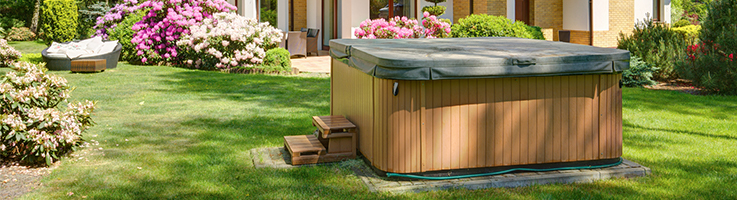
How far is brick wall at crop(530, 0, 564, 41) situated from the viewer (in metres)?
23.7

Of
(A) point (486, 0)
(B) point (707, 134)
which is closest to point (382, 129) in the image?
(B) point (707, 134)

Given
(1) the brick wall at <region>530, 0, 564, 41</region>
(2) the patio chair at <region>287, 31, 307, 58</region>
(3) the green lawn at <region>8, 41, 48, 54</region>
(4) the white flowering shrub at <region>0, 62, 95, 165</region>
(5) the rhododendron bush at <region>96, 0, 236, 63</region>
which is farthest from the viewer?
(1) the brick wall at <region>530, 0, 564, 41</region>

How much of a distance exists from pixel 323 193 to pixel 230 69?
9910 millimetres

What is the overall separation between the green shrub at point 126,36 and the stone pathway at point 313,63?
3944 millimetres

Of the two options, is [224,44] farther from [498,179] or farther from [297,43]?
[498,179]

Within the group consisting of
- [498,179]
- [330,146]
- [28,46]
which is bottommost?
[498,179]

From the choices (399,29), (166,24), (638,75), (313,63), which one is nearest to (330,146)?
(638,75)

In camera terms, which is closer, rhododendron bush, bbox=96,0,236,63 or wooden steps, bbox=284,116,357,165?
wooden steps, bbox=284,116,357,165

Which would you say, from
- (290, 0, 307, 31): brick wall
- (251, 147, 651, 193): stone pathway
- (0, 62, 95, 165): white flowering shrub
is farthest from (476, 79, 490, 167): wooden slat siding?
(290, 0, 307, 31): brick wall

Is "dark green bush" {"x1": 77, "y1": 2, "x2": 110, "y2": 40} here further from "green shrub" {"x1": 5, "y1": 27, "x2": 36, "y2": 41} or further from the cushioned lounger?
the cushioned lounger

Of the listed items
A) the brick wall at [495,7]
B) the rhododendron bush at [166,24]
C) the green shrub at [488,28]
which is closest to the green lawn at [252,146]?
the green shrub at [488,28]

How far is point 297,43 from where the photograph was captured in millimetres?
17953

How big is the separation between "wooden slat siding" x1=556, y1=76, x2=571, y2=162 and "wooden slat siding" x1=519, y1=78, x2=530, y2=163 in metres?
0.30

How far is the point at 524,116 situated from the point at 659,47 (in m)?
9.36
